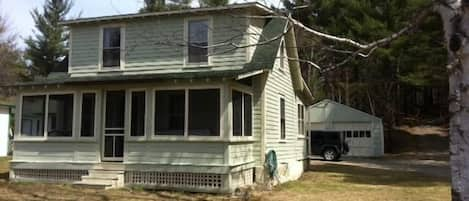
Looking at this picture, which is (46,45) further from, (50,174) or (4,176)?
(50,174)

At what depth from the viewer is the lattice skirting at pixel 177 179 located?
1206cm

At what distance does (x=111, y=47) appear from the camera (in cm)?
1498

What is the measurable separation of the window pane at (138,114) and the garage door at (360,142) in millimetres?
21603

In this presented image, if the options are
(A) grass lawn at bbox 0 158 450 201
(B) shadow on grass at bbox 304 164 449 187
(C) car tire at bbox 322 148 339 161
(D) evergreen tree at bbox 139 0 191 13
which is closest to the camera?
(A) grass lawn at bbox 0 158 450 201

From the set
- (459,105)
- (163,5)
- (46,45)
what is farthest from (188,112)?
(46,45)

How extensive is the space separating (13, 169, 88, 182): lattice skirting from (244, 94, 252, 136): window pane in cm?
465

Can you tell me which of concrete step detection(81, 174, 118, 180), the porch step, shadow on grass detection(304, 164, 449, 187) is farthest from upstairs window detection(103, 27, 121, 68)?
shadow on grass detection(304, 164, 449, 187)

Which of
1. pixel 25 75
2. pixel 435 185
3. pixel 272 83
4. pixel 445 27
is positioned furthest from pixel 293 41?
pixel 25 75

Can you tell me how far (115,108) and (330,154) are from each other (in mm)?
15696

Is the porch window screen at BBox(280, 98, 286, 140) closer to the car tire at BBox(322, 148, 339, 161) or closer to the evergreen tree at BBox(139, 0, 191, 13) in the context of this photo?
the car tire at BBox(322, 148, 339, 161)

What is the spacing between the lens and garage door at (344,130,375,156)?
31891 millimetres

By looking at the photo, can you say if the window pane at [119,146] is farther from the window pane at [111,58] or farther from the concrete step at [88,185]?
the window pane at [111,58]

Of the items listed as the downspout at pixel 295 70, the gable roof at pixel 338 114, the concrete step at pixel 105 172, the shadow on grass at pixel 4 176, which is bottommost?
the shadow on grass at pixel 4 176

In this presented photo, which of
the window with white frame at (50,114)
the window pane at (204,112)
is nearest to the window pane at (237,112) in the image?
the window pane at (204,112)
